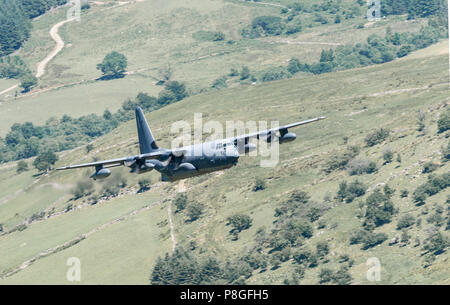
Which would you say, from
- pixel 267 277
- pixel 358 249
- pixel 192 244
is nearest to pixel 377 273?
pixel 358 249

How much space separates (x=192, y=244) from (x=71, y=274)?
891 inches

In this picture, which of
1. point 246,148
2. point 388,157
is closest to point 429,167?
point 388,157

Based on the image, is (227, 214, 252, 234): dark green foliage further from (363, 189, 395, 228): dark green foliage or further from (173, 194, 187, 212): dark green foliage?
(363, 189, 395, 228): dark green foliage

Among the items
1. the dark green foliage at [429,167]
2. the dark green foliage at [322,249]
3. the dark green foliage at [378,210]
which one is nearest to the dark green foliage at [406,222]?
the dark green foliage at [378,210]

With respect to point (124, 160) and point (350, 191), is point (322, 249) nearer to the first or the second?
point (350, 191)

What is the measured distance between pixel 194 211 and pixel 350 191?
29855 millimetres

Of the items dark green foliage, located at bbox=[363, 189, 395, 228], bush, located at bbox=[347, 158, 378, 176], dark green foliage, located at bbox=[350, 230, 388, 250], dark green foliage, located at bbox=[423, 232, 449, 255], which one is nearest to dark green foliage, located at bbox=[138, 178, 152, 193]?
dark green foliage, located at bbox=[350, 230, 388, 250]

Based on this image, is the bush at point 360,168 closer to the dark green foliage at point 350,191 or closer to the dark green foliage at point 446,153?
the dark green foliage at point 350,191

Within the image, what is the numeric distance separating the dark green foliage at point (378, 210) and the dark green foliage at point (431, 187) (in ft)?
17.0

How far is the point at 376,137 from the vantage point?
581 feet

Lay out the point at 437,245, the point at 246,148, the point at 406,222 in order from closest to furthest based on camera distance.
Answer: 1. the point at 246,148
2. the point at 437,245
3. the point at 406,222

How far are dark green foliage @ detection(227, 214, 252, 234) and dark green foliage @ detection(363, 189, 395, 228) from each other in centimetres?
2107

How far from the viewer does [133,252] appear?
145 meters

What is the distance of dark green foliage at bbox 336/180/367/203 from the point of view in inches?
6201
